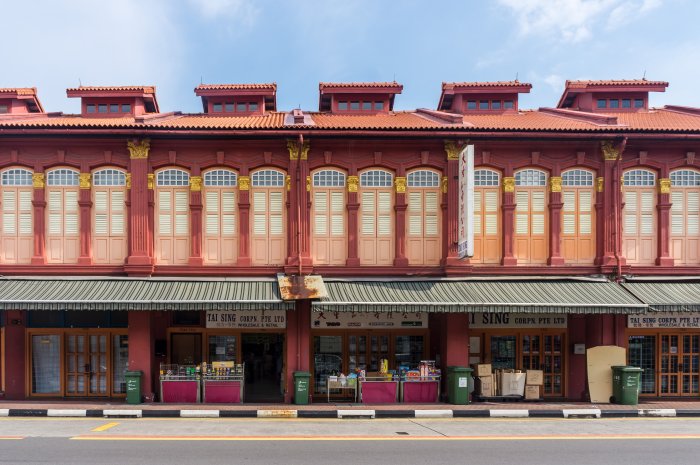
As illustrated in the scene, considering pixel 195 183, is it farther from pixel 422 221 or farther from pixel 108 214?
pixel 422 221

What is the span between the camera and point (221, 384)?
1320 centimetres

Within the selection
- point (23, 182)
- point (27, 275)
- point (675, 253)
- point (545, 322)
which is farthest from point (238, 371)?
point (675, 253)

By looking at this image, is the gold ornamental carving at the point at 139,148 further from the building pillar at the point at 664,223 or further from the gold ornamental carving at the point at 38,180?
the building pillar at the point at 664,223

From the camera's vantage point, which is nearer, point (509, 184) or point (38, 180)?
point (38, 180)

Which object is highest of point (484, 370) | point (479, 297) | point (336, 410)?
point (479, 297)

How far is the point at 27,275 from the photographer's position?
1365cm

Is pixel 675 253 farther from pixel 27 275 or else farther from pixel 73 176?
pixel 27 275

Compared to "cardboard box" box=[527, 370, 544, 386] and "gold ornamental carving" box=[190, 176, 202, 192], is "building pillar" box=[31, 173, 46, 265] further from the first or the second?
"cardboard box" box=[527, 370, 544, 386]

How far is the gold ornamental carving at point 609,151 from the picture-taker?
45.8 feet

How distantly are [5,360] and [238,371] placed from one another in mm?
6864

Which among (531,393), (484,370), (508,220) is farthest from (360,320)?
(531,393)

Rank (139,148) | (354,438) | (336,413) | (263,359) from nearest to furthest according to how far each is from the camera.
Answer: (354,438) < (336,413) < (139,148) < (263,359)
